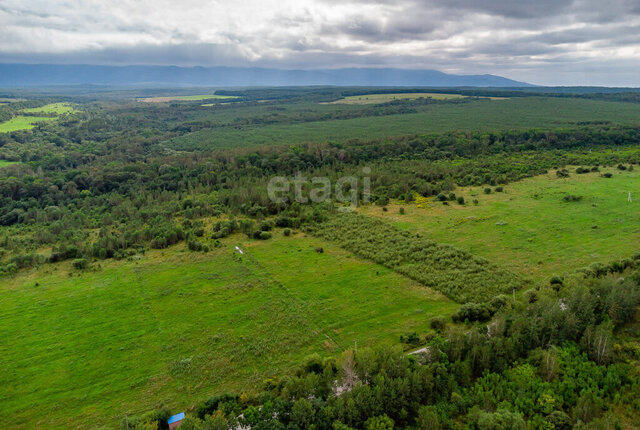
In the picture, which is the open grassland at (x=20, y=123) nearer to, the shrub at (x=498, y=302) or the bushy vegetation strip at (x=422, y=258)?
the bushy vegetation strip at (x=422, y=258)

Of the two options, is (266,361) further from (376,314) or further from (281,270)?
(281,270)

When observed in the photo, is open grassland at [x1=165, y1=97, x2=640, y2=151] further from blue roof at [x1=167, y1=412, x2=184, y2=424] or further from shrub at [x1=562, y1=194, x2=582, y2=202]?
blue roof at [x1=167, y1=412, x2=184, y2=424]

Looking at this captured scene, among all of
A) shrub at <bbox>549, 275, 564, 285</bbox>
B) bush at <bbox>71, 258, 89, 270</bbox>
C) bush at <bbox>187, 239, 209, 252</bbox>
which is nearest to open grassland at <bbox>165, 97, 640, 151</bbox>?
bush at <bbox>187, 239, 209, 252</bbox>

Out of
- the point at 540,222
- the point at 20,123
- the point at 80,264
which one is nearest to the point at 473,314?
the point at 540,222

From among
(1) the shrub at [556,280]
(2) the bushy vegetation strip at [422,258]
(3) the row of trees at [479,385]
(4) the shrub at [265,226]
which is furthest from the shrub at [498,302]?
(4) the shrub at [265,226]

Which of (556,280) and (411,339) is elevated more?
(556,280)

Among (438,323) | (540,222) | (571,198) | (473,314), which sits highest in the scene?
(571,198)

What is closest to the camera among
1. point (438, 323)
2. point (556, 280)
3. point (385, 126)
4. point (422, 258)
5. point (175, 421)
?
point (175, 421)

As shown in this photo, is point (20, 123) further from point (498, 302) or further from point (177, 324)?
point (498, 302)
